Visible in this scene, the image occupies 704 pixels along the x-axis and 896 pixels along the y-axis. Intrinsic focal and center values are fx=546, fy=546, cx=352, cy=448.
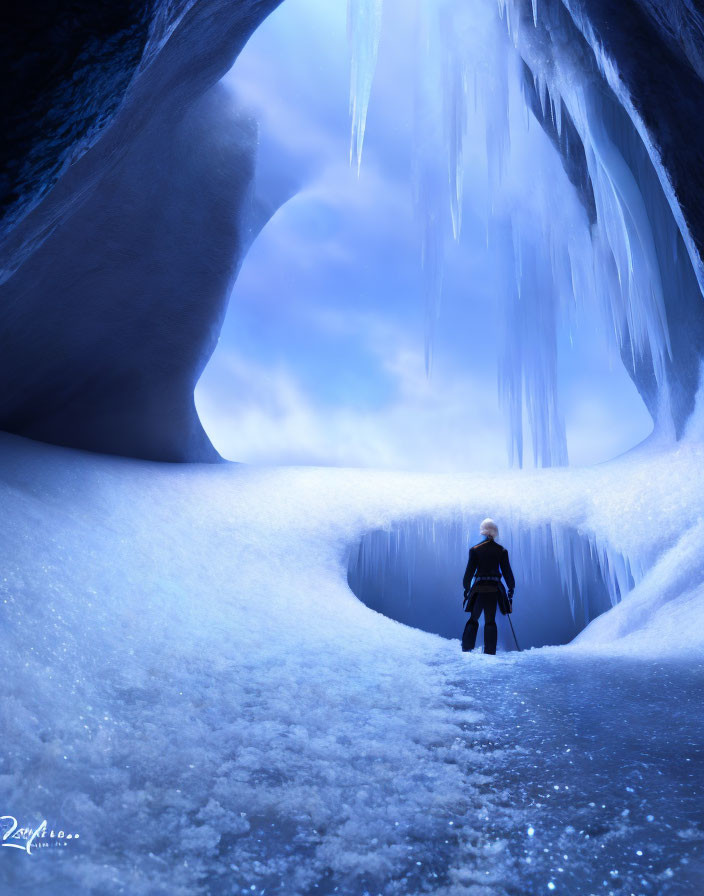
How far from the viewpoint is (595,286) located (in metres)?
8.18

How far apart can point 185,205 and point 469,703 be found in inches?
244

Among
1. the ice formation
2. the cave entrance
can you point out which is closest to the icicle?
the ice formation

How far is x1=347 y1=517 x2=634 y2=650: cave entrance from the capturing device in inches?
268

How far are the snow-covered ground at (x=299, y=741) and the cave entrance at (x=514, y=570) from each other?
2.10 m

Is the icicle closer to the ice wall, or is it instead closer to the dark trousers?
the ice wall

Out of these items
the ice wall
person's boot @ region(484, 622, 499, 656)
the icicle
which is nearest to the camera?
person's boot @ region(484, 622, 499, 656)

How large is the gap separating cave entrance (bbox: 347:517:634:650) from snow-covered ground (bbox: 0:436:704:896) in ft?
6.88

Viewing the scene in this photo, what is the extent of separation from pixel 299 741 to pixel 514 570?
6123 millimetres

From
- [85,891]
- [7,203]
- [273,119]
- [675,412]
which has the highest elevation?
[273,119]

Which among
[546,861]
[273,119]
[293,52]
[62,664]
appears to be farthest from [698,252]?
[293,52]

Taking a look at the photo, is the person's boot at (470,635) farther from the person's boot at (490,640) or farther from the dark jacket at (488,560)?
the dark jacket at (488,560)

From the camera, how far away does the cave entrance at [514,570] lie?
6.82m

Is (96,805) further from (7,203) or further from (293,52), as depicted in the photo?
(293,52)

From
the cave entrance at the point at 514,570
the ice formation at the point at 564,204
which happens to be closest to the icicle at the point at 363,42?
the ice formation at the point at 564,204
